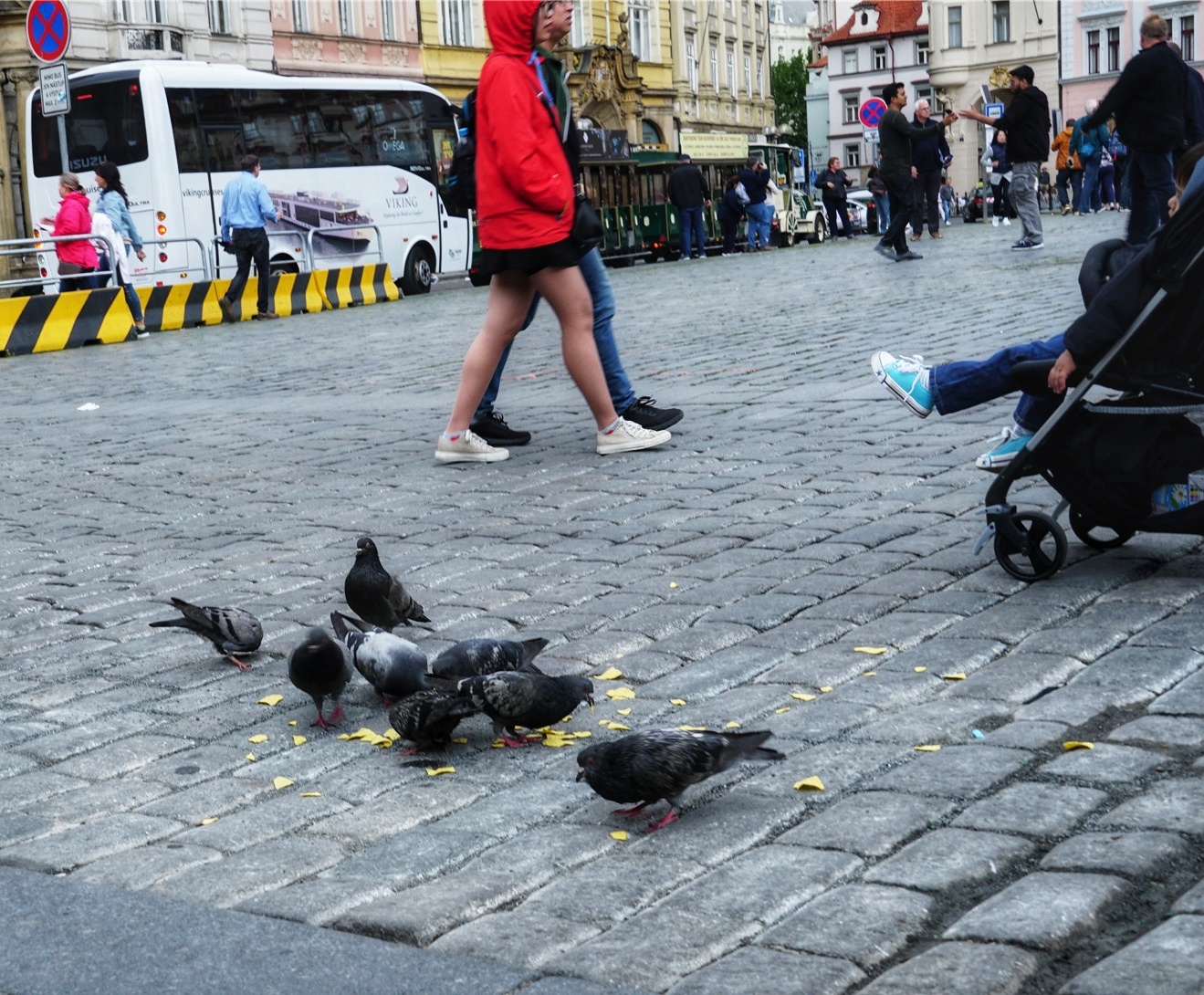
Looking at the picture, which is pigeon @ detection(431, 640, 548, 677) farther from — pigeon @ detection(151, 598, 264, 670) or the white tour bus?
the white tour bus

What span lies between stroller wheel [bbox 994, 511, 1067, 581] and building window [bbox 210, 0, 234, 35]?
43573 mm

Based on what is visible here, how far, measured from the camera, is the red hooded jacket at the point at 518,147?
292 inches

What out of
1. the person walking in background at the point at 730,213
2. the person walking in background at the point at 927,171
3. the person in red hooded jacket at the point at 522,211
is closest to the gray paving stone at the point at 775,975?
the person in red hooded jacket at the point at 522,211

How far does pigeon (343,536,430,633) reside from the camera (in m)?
4.83

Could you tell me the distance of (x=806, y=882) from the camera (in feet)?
9.89

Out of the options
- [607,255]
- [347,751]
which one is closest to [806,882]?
[347,751]

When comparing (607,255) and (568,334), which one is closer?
(568,334)

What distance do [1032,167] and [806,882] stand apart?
63.2 feet

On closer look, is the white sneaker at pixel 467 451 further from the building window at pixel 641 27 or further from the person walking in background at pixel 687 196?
the building window at pixel 641 27

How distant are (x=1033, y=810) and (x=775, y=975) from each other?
0.85m

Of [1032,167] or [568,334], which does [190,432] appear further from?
[1032,167]

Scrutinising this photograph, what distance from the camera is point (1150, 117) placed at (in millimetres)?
12477

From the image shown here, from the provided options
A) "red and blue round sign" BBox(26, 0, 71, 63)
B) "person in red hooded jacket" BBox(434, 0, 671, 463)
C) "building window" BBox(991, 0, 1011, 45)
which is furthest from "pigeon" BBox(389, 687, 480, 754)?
"building window" BBox(991, 0, 1011, 45)

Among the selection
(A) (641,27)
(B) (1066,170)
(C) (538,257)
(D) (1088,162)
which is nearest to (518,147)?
(C) (538,257)
